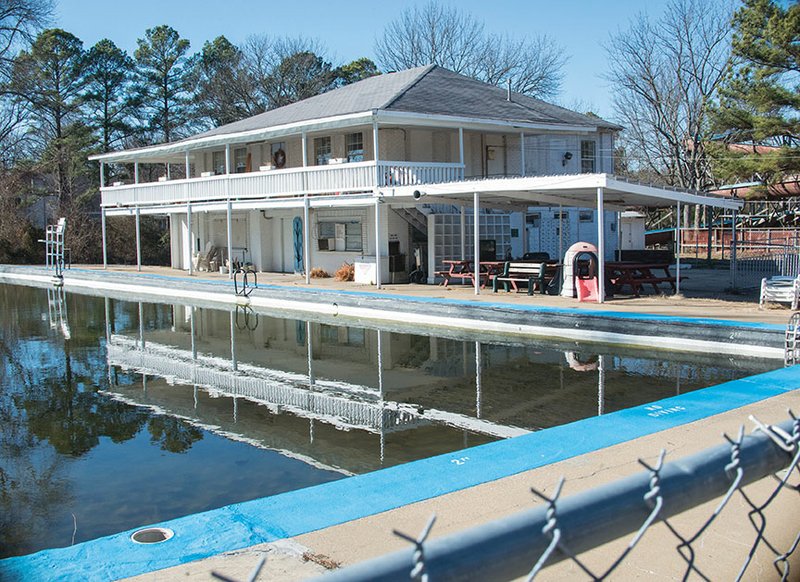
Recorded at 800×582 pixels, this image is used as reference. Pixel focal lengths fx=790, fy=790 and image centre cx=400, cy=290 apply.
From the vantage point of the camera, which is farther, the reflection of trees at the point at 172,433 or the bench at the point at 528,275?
the bench at the point at 528,275

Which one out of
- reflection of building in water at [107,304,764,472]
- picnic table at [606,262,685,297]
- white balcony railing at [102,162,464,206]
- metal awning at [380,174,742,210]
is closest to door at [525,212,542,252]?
metal awning at [380,174,742,210]

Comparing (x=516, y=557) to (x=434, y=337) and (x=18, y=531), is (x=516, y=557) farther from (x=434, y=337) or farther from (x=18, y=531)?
(x=434, y=337)

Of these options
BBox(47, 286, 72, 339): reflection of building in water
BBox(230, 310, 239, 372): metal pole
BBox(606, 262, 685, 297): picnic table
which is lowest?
BBox(230, 310, 239, 372): metal pole

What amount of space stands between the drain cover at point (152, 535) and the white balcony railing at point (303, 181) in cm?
1975

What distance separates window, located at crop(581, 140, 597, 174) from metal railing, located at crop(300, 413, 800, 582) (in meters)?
30.4

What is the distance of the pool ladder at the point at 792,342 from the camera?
12.4 meters

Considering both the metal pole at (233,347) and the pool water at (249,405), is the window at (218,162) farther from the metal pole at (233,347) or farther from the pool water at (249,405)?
the pool water at (249,405)

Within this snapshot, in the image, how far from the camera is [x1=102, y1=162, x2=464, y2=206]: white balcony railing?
25.1 meters

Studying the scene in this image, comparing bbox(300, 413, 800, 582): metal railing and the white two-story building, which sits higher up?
the white two-story building

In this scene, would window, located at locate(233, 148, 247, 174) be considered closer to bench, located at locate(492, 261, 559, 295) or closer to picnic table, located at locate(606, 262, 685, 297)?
bench, located at locate(492, 261, 559, 295)

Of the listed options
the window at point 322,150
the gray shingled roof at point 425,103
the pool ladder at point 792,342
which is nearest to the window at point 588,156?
the gray shingled roof at point 425,103

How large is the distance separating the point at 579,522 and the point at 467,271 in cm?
2333

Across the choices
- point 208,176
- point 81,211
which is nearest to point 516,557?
point 208,176

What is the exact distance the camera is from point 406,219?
1075 inches
